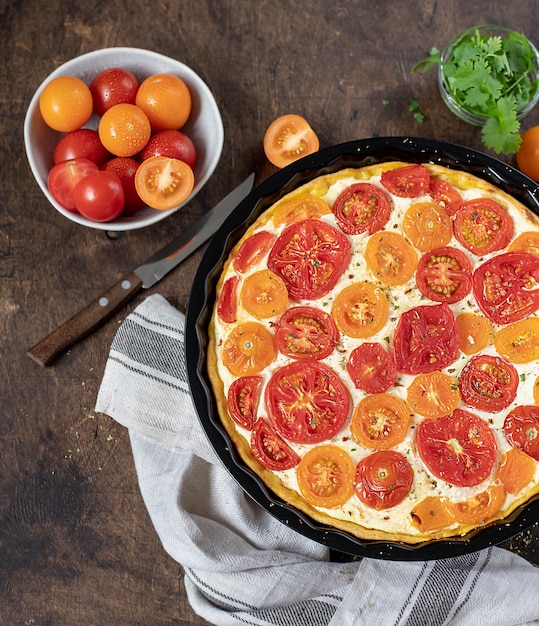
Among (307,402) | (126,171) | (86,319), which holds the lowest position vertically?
(86,319)

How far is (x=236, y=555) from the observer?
2.93 m

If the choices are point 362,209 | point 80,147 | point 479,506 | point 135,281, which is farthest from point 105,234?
point 479,506

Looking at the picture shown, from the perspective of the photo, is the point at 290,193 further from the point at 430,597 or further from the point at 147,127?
the point at 430,597

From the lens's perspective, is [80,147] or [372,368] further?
[80,147]

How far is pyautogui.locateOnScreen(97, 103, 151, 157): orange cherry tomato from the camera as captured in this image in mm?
2902

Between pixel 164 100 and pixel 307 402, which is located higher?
pixel 164 100

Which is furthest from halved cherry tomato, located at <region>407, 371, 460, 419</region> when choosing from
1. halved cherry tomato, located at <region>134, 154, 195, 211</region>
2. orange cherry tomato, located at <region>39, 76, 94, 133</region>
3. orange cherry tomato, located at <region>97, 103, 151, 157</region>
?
orange cherry tomato, located at <region>39, 76, 94, 133</region>

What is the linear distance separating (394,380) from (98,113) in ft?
5.90

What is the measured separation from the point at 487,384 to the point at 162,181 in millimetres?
1542

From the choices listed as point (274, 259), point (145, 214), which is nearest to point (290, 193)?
point (274, 259)

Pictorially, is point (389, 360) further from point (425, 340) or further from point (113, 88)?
point (113, 88)

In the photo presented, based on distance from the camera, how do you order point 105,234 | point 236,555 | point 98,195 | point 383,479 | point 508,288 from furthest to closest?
1. point 105,234
2. point 236,555
3. point 98,195
4. point 508,288
5. point 383,479

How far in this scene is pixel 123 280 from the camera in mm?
3055

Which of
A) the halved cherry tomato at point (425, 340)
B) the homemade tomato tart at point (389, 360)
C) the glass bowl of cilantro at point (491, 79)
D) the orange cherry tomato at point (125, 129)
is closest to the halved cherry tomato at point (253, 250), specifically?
the homemade tomato tart at point (389, 360)
